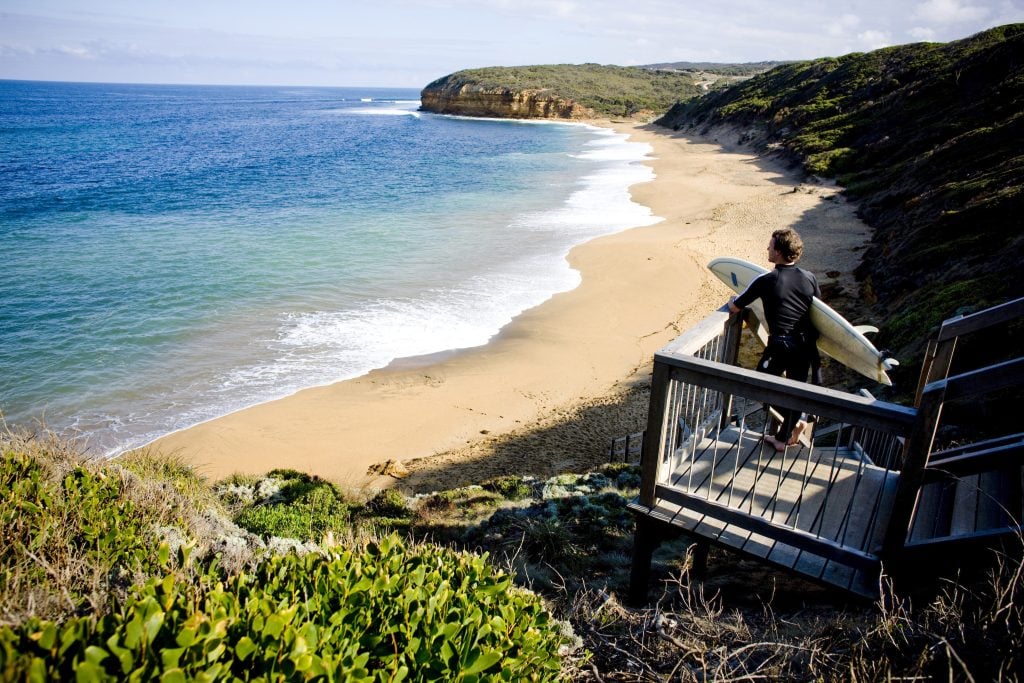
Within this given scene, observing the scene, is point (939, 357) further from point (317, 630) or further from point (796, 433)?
point (317, 630)

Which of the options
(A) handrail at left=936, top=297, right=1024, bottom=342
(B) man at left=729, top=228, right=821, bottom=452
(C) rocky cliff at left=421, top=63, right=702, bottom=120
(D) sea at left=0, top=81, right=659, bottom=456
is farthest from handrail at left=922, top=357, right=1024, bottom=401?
(C) rocky cliff at left=421, top=63, right=702, bottom=120

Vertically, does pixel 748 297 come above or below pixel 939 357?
above

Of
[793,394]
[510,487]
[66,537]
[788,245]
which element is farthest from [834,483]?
[66,537]

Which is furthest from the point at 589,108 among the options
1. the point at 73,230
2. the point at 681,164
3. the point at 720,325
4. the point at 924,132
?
the point at 720,325

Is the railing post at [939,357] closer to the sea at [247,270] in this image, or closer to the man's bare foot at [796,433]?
the man's bare foot at [796,433]

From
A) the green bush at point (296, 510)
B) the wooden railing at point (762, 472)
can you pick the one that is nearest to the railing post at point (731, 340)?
the wooden railing at point (762, 472)

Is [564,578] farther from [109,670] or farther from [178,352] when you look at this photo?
[178,352]

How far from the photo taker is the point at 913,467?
2.99 meters

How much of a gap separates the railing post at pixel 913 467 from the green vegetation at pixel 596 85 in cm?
9513

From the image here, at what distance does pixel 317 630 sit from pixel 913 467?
9.46 ft

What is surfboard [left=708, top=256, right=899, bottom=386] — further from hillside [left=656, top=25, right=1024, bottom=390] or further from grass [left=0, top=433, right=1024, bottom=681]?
hillside [left=656, top=25, right=1024, bottom=390]

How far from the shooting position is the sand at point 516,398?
9.04 meters

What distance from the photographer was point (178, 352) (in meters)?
12.6

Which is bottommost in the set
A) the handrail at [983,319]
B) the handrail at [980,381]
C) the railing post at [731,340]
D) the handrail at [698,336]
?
the railing post at [731,340]
